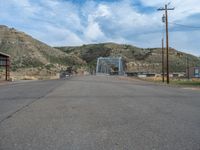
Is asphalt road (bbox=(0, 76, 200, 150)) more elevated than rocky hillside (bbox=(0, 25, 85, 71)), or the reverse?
rocky hillside (bbox=(0, 25, 85, 71))

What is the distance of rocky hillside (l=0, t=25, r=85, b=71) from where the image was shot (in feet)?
401

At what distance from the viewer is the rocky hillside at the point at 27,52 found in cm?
12233

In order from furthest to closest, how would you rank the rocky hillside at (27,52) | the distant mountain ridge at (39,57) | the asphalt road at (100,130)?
the distant mountain ridge at (39,57) → the rocky hillside at (27,52) → the asphalt road at (100,130)

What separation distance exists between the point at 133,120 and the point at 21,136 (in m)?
3.41

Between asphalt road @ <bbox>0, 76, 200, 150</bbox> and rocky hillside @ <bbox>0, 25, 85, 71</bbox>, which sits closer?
asphalt road @ <bbox>0, 76, 200, 150</bbox>

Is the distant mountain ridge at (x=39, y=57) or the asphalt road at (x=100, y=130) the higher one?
the distant mountain ridge at (x=39, y=57)

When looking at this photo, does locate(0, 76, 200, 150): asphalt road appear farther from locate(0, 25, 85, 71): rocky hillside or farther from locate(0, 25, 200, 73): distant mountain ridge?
locate(0, 25, 85, 71): rocky hillside

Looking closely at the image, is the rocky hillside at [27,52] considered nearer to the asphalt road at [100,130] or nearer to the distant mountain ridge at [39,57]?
the distant mountain ridge at [39,57]

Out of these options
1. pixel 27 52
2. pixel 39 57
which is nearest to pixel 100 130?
pixel 27 52

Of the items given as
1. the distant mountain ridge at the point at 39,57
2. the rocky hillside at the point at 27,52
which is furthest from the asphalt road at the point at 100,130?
the rocky hillside at the point at 27,52

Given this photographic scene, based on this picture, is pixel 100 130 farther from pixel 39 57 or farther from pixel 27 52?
pixel 39 57

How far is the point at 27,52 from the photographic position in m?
129

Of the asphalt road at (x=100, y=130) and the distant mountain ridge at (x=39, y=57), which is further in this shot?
the distant mountain ridge at (x=39, y=57)

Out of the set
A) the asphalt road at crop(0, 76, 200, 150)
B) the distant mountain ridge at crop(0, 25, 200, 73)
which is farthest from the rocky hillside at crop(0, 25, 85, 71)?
the asphalt road at crop(0, 76, 200, 150)
